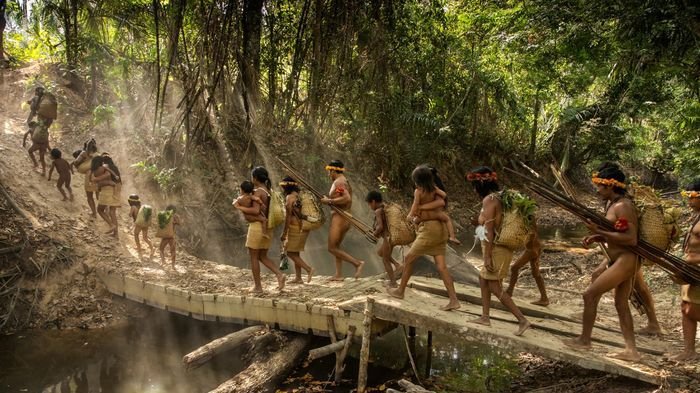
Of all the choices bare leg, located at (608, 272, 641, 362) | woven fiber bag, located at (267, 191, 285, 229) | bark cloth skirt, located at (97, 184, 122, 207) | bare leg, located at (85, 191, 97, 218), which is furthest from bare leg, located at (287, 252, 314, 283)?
bare leg, located at (85, 191, 97, 218)

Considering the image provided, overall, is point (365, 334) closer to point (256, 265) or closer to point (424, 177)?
point (424, 177)

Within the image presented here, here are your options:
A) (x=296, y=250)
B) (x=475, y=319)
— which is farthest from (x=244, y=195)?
(x=475, y=319)

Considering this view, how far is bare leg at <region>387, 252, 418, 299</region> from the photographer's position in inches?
237

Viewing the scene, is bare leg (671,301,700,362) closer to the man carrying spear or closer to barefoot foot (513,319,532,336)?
the man carrying spear

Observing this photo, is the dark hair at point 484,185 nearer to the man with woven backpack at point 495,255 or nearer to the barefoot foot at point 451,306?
the man with woven backpack at point 495,255

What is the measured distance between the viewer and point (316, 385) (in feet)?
20.7

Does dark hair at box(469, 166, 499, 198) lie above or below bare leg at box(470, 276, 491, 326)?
above

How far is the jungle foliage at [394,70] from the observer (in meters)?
5.94

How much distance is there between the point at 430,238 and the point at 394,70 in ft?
20.7

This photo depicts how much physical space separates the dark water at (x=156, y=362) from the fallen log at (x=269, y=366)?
0.21 meters

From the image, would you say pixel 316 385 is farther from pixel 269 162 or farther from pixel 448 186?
pixel 448 186

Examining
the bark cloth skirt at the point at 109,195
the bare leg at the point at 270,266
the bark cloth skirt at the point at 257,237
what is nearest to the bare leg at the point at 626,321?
the bare leg at the point at 270,266

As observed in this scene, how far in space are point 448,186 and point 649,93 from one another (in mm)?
7484

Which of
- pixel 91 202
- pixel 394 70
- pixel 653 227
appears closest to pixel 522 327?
pixel 653 227
